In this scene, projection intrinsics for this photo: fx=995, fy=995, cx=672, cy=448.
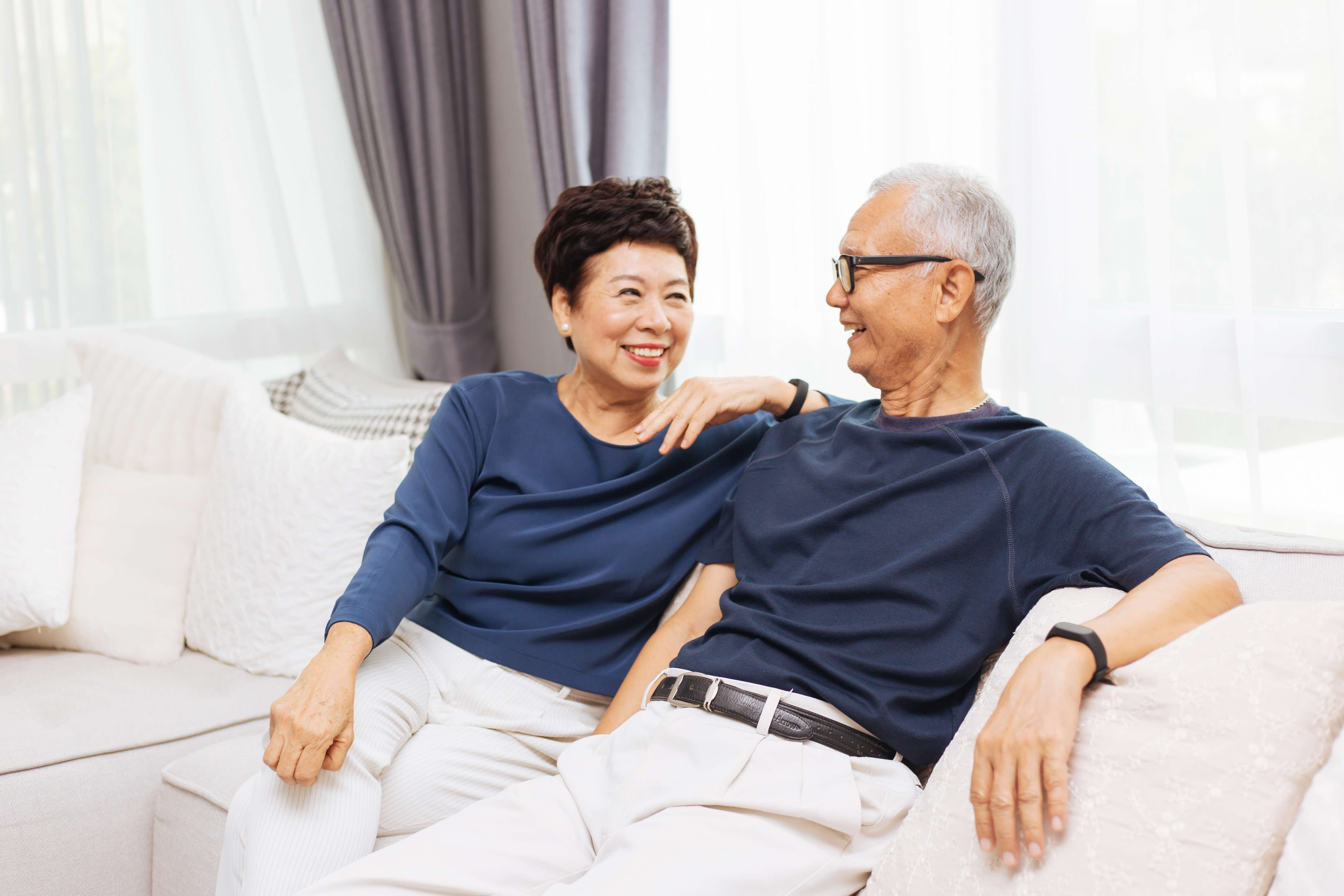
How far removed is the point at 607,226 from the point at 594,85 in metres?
1.05

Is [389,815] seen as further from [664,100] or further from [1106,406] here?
[664,100]

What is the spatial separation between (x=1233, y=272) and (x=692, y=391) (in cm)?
84

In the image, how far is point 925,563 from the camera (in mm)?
1255

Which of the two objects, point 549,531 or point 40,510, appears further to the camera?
point 40,510

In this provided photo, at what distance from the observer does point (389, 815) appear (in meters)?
1.40

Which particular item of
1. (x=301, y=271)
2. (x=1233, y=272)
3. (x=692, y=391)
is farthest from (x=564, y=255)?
(x=301, y=271)

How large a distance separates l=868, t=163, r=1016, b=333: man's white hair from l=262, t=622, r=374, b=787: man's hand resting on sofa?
38.1 inches

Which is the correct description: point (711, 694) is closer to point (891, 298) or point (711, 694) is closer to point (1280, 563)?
point (891, 298)

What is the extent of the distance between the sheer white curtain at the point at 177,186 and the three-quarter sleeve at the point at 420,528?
1.75m

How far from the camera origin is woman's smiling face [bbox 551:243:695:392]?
5.35 feet

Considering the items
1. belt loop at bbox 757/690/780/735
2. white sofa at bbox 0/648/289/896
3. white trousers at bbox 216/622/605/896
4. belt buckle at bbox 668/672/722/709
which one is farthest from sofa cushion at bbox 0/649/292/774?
belt loop at bbox 757/690/780/735

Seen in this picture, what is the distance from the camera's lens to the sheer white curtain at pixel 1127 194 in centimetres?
147

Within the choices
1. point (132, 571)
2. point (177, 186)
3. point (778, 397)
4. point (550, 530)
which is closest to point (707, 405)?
point (778, 397)

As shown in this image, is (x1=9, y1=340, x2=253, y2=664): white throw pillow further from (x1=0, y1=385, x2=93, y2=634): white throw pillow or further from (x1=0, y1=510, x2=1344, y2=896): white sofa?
(x1=0, y1=510, x2=1344, y2=896): white sofa
